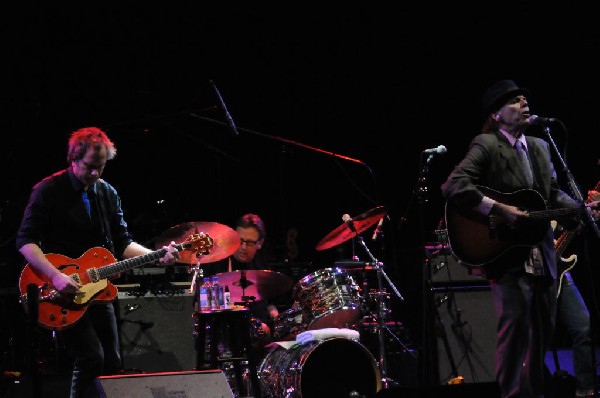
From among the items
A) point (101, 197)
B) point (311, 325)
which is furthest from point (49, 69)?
point (311, 325)

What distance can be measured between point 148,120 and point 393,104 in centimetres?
321

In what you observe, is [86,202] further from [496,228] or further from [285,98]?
[285,98]

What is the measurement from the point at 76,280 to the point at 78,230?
0.40 meters

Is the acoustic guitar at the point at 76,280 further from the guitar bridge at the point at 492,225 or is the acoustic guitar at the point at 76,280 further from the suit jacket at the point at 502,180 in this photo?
the guitar bridge at the point at 492,225

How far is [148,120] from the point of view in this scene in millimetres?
8914

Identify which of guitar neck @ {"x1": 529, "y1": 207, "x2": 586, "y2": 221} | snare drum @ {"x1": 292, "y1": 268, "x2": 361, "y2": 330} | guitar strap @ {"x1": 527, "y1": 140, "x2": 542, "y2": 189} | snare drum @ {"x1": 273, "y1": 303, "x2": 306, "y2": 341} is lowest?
snare drum @ {"x1": 273, "y1": 303, "x2": 306, "y2": 341}

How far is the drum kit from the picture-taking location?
21.4 feet

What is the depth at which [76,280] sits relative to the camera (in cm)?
497

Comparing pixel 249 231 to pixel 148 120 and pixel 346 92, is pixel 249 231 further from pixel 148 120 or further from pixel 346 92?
pixel 346 92

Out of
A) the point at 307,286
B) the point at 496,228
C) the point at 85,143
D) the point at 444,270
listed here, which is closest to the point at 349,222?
the point at 307,286

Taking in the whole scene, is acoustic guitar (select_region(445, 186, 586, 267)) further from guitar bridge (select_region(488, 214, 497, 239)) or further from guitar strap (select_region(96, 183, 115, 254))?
guitar strap (select_region(96, 183, 115, 254))

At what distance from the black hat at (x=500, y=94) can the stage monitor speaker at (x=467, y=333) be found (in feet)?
8.77

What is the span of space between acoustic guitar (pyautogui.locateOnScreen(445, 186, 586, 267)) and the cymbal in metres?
2.54

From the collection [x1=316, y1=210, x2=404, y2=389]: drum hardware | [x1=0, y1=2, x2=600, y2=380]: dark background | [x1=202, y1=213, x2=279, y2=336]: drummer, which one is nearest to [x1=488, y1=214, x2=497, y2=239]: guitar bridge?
[x1=316, y1=210, x2=404, y2=389]: drum hardware
